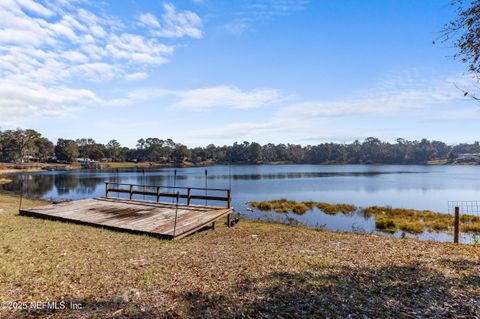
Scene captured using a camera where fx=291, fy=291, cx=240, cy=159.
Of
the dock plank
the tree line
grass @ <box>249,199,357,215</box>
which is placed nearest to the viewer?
the dock plank

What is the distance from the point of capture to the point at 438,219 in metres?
22.8

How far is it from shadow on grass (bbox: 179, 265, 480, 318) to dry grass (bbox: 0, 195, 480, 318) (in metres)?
0.02

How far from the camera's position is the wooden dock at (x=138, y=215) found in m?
12.1

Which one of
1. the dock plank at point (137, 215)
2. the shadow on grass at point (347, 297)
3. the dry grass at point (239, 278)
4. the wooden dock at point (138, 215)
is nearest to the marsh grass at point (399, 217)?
the dry grass at point (239, 278)

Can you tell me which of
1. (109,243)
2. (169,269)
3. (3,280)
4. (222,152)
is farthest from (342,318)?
(222,152)

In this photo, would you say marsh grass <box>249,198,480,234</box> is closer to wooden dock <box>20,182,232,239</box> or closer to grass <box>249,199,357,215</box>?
grass <box>249,199,357,215</box>

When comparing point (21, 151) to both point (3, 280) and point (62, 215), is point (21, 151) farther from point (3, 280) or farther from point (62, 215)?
point (3, 280)

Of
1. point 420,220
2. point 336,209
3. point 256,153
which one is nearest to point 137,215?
point 336,209

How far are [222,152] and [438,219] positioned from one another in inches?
6228

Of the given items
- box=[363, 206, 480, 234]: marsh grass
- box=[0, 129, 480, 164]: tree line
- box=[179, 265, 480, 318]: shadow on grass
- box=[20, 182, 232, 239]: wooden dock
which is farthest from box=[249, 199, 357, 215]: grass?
box=[0, 129, 480, 164]: tree line

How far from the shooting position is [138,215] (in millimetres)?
14703

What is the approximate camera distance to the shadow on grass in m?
4.71

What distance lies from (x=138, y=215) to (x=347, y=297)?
11.8 metres

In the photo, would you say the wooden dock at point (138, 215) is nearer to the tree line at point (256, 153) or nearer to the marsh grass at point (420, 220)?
the marsh grass at point (420, 220)
